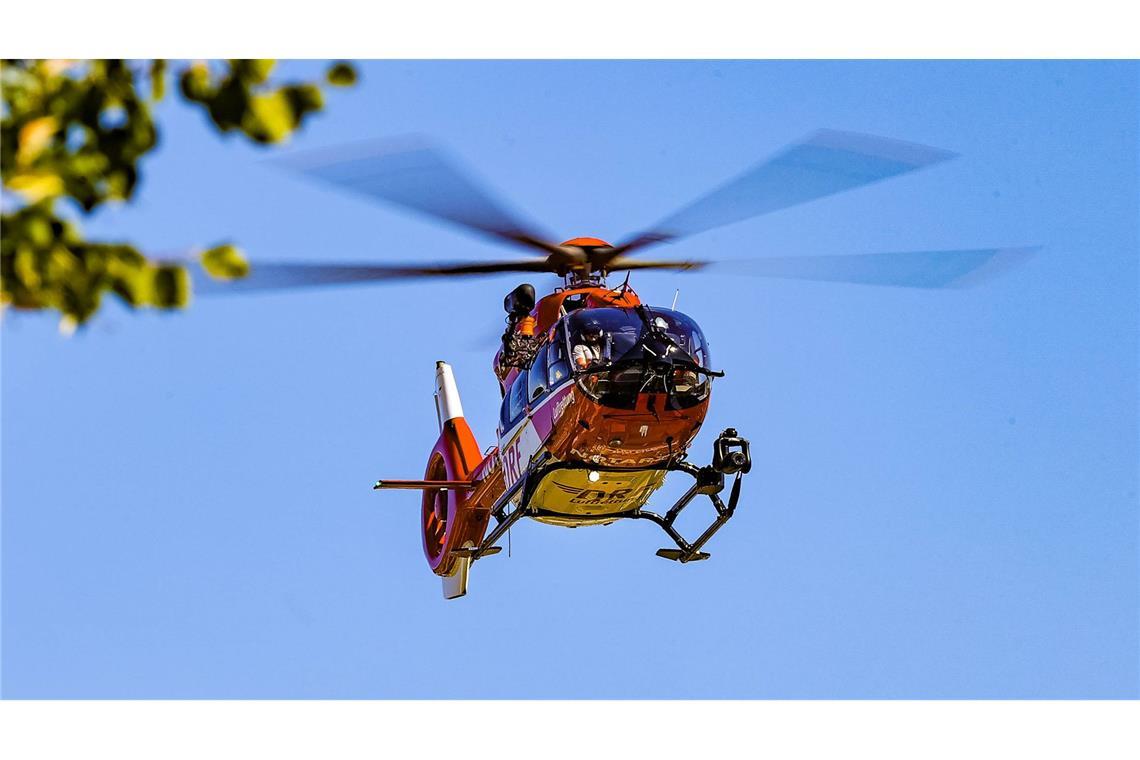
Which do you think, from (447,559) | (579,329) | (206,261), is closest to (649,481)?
(579,329)

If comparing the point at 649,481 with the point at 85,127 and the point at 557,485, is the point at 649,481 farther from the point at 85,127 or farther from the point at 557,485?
the point at 85,127

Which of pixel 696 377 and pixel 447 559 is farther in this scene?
pixel 447 559

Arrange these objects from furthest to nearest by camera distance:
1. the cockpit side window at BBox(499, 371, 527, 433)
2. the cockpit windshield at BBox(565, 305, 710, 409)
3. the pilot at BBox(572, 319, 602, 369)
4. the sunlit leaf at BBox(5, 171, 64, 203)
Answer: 1. the cockpit side window at BBox(499, 371, 527, 433)
2. the pilot at BBox(572, 319, 602, 369)
3. the cockpit windshield at BBox(565, 305, 710, 409)
4. the sunlit leaf at BBox(5, 171, 64, 203)

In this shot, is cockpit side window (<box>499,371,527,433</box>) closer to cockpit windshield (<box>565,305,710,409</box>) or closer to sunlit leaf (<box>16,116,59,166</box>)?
→ cockpit windshield (<box>565,305,710,409</box>)

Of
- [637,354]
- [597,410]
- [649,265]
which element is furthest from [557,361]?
[649,265]

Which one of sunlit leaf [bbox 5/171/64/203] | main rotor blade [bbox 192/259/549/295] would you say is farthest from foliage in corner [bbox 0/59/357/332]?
main rotor blade [bbox 192/259/549/295]

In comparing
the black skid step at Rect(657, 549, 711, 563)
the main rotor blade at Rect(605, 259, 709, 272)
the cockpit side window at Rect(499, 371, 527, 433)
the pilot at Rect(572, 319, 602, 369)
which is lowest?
the black skid step at Rect(657, 549, 711, 563)

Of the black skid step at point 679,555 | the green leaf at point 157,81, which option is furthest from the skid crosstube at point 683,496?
the green leaf at point 157,81
